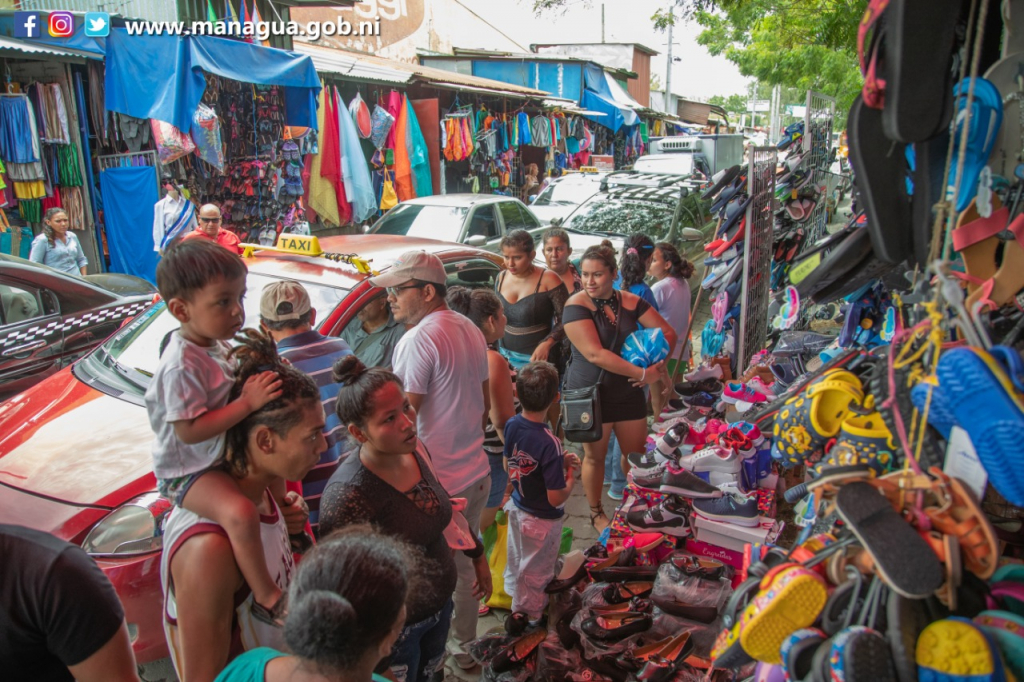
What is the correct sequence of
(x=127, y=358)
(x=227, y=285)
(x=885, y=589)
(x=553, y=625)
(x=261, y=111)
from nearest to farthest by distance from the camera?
(x=885, y=589) → (x=227, y=285) → (x=553, y=625) → (x=127, y=358) → (x=261, y=111)

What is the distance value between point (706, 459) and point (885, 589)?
2177 millimetres

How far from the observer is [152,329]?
4344mm

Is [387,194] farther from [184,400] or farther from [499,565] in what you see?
[184,400]

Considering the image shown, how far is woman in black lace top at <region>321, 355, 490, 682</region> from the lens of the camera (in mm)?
2305

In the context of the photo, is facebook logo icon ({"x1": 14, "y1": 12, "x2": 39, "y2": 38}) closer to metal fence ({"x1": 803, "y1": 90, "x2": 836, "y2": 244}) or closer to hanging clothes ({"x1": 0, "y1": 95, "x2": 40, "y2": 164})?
hanging clothes ({"x1": 0, "y1": 95, "x2": 40, "y2": 164})

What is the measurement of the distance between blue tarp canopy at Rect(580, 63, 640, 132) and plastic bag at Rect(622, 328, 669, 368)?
18.1 meters

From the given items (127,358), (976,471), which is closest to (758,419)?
(976,471)

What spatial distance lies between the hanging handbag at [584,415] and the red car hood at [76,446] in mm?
2282

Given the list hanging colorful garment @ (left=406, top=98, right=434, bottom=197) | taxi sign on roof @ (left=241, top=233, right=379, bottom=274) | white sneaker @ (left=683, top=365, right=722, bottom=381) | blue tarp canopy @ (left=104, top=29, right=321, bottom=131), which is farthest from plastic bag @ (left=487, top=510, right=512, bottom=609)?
hanging colorful garment @ (left=406, top=98, right=434, bottom=197)

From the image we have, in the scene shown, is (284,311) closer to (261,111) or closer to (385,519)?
(385,519)

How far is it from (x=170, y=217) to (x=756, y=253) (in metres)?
7.31

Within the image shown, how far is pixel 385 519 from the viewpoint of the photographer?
232 centimetres

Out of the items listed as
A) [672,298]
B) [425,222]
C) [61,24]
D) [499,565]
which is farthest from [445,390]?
[61,24]

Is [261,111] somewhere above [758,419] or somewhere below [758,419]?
above
